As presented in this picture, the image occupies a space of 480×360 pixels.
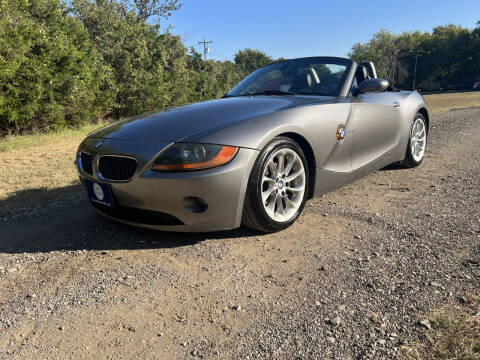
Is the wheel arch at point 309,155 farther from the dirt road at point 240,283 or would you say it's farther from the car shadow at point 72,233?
the car shadow at point 72,233

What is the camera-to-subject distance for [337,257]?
8.32 ft

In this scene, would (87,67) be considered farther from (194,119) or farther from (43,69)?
(194,119)

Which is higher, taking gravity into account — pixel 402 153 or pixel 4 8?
pixel 4 8

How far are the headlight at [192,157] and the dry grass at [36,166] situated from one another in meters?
2.46

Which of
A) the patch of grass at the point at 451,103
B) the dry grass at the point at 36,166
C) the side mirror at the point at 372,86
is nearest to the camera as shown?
the side mirror at the point at 372,86

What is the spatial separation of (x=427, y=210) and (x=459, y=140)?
4.52 meters

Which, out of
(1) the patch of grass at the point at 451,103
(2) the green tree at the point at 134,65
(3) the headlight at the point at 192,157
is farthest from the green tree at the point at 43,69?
(1) the patch of grass at the point at 451,103

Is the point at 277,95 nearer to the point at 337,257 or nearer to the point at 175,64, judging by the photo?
the point at 337,257

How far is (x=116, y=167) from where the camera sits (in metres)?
2.76

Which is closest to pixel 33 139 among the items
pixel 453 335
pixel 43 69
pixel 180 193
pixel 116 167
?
pixel 43 69

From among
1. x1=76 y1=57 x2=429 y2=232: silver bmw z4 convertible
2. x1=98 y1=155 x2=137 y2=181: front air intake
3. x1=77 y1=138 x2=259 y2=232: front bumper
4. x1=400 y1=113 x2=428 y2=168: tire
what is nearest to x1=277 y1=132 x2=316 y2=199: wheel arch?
x1=76 y1=57 x2=429 y2=232: silver bmw z4 convertible

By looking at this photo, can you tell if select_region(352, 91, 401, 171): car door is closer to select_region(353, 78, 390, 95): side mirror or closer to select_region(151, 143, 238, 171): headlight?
select_region(353, 78, 390, 95): side mirror

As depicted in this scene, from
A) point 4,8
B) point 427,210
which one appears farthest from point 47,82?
point 427,210

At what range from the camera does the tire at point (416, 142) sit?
478 centimetres
